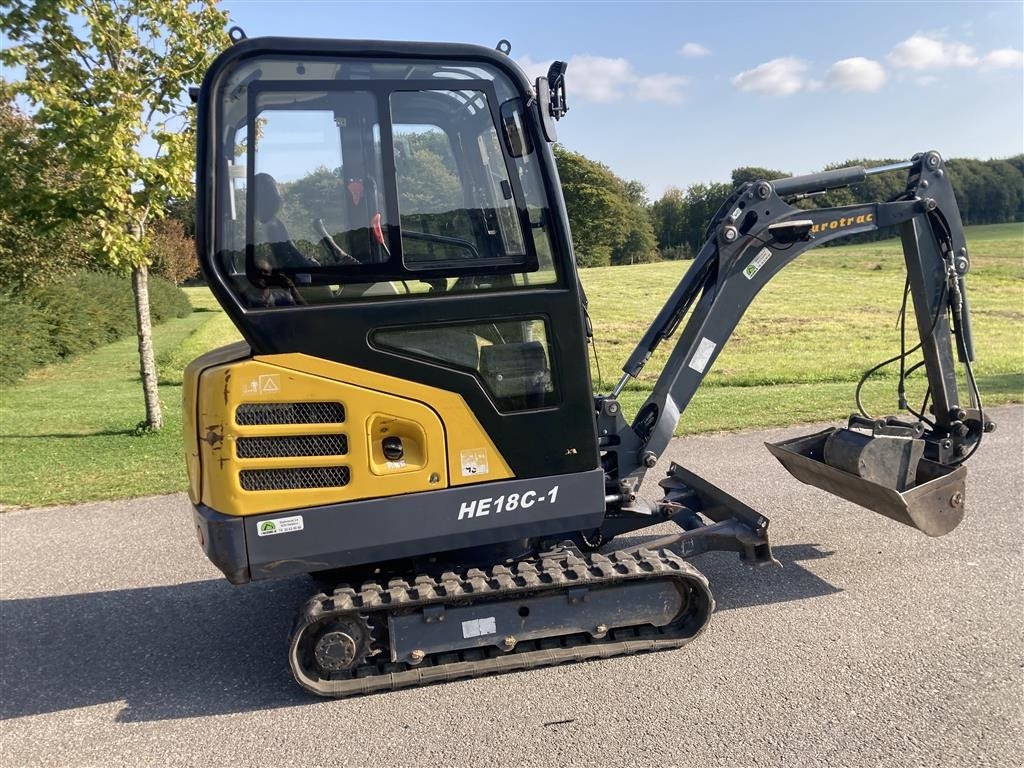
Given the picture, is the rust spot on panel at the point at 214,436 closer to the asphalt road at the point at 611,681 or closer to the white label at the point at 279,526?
the white label at the point at 279,526

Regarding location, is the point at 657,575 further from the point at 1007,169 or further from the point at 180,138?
the point at 1007,169

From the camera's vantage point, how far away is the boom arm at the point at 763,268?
4.70m

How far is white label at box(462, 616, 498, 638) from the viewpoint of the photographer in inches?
152

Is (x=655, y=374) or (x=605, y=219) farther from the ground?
(x=605, y=219)

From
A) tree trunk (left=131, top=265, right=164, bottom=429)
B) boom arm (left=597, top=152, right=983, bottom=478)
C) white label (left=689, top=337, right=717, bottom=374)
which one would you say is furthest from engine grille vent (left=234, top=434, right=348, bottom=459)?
tree trunk (left=131, top=265, right=164, bottom=429)

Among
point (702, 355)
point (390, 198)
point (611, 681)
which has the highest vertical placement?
point (390, 198)

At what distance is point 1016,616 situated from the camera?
4.19 m

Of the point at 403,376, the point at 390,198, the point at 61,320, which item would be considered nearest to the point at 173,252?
the point at 61,320

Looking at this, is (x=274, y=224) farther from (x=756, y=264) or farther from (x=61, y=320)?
(x=61, y=320)

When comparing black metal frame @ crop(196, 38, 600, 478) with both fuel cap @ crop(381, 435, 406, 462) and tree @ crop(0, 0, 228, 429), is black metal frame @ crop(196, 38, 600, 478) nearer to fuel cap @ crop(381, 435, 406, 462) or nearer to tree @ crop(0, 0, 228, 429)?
fuel cap @ crop(381, 435, 406, 462)

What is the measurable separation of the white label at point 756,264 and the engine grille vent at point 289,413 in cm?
259

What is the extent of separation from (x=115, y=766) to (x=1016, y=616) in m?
4.46

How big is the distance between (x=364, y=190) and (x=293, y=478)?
54.4 inches

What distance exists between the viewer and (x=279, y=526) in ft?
11.9
